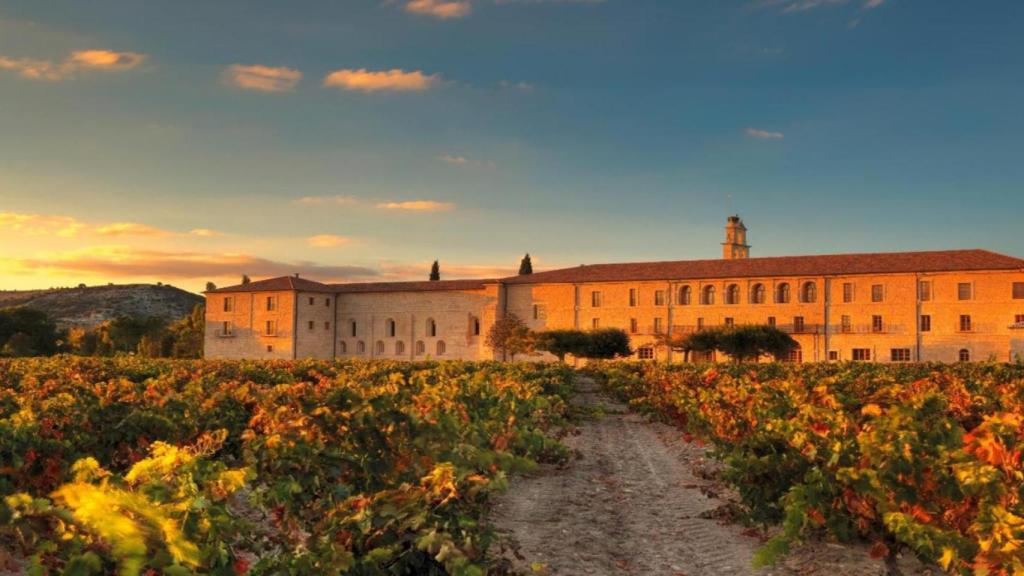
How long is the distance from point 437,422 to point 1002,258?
60.9 m

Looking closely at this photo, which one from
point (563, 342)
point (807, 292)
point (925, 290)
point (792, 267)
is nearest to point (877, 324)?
point (925, 290)

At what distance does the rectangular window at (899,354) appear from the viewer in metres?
58.2

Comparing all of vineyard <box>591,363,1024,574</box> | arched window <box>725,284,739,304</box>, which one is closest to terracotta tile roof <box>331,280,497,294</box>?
arched window <box>725,284,739,304</box>

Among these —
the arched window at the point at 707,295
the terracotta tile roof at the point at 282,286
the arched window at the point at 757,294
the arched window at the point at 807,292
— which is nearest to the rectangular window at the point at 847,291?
the arched window at the point at 807,292

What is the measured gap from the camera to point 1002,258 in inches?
2271

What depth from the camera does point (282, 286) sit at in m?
72.2

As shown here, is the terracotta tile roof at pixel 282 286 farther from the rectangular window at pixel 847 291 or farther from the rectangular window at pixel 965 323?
the rectangular window at pixel 965 323

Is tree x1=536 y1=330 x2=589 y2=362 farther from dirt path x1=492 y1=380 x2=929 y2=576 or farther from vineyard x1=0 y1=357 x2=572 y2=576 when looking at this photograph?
vineyard x1=0 y1=357 x2=572 y2=576

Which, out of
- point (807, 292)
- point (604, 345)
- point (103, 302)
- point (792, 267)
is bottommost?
point (604, 345)

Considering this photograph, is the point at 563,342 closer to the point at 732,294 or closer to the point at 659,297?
the point at 659,297

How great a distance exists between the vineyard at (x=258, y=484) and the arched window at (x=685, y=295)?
54.0 m

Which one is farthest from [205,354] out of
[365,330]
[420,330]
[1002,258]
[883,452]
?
[883,452]

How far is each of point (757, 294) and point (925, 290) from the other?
10.8 meters

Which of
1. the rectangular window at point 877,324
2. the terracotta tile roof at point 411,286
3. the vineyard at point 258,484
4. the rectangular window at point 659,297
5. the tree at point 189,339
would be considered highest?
the terracotta tile roof at point 411,286
